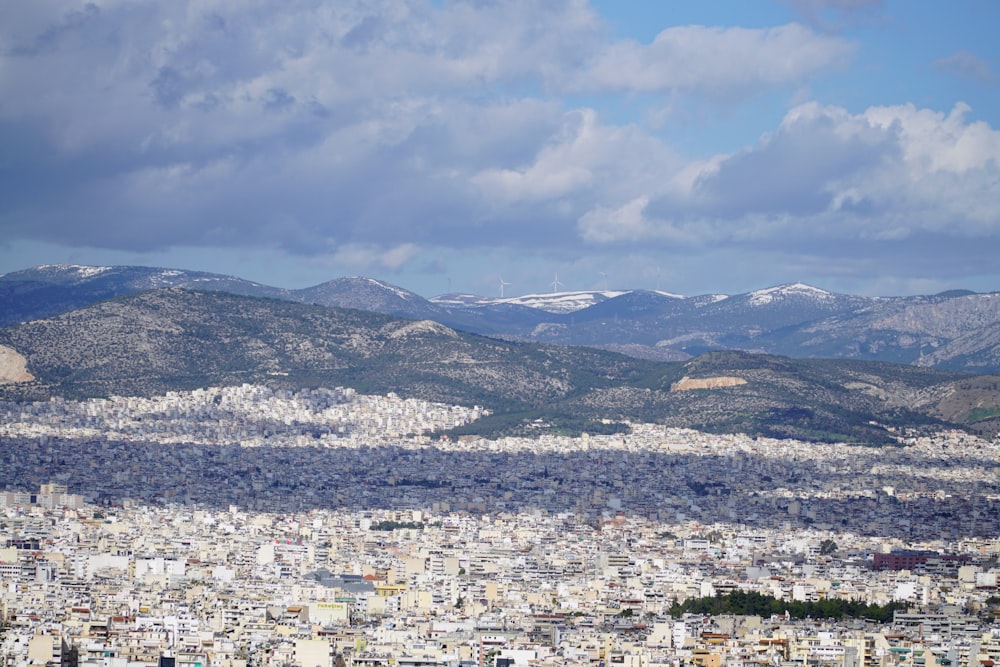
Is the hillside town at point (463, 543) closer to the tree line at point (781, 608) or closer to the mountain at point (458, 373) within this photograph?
the tree line at point (781, 608)

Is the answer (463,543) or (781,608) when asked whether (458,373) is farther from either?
(781,608)

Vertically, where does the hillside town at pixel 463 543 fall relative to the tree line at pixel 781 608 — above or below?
above

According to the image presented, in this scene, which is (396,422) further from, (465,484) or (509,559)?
(509,559)

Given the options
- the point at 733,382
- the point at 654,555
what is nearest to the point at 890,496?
the point at 654,555

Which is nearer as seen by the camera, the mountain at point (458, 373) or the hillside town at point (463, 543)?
the hillside town at point (463, 543)

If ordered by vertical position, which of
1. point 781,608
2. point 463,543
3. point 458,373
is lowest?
point 781,608

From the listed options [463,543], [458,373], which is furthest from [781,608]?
[458,373]

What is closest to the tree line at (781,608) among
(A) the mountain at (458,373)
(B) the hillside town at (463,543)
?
(B) the hillside town at (463,543)

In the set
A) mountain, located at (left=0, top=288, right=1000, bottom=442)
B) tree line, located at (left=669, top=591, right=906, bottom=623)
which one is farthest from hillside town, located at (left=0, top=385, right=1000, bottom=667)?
mountain, located at (left=0, top=288, right=1000, bottom=442)
